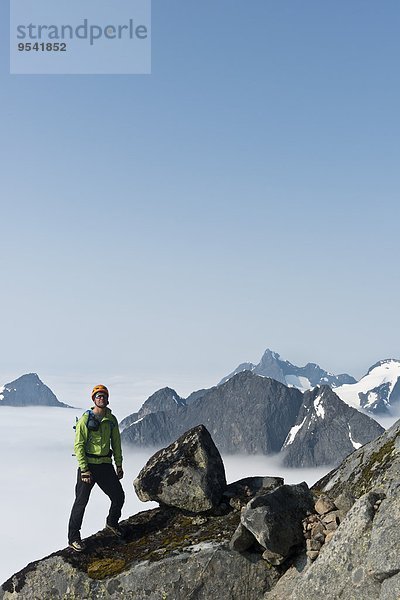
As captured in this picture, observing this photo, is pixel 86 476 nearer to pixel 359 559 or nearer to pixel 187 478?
pixel 187 478

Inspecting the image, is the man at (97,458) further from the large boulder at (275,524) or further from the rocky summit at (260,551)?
the large boulder at (275,524)

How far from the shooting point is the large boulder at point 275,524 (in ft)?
49.7

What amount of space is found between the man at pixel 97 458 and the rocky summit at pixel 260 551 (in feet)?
2.52

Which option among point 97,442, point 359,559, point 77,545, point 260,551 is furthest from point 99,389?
point 359,559

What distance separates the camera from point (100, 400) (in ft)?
62.9

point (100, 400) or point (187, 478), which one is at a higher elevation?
point (100, 400)

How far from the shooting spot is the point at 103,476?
19.5m

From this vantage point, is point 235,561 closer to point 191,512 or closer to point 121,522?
point 191,512

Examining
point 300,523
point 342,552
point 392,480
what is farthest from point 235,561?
point 392,480

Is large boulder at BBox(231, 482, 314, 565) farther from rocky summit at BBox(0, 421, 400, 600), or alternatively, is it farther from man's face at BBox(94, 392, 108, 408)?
man's face at BBox(94, 392, 108, 408)

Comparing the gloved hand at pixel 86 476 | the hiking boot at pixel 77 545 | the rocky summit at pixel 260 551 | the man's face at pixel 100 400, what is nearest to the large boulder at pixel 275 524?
the rocky summit at pixel 260 551

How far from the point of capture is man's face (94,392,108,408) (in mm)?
19172

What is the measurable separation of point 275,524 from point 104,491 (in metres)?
6.73

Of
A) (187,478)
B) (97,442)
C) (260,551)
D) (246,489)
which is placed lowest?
(260,551)
